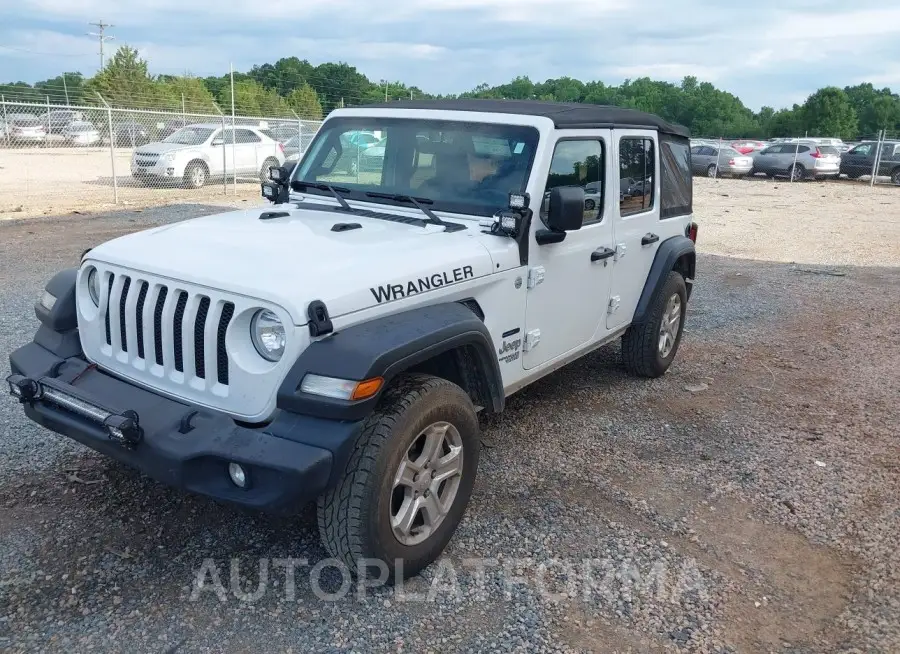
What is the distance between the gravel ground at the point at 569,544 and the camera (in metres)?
2.89

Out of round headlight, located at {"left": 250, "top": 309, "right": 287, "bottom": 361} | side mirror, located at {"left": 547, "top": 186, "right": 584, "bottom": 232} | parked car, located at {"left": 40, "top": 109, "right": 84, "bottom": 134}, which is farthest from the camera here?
parked car, located at {"left": 40, "top": 109, "right": 84, "bottom": 134}

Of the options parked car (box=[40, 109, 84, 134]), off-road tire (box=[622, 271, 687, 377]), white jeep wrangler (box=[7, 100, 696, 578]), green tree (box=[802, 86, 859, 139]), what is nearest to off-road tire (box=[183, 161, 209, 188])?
parked car (box=[40, 109, 84, 134])

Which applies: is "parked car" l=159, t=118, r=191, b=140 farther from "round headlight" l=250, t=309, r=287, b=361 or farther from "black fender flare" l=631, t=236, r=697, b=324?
"round headlight" l=250, t=309, r=287, b=361

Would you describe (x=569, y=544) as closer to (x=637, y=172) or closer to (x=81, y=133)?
(x=637, y=172)

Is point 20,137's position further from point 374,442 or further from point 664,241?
point 374,442

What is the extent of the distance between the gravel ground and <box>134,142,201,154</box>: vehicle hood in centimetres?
1226

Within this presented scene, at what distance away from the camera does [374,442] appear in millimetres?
2805

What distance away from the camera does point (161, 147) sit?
1719 centimetres

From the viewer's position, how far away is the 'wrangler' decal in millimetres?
3062

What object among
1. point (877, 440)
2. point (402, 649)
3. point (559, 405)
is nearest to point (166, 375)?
point (402, 649)

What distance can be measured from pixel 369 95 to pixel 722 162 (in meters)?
34.1

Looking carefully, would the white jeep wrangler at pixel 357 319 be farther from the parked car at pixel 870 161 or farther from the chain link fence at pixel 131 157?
the parked car at pixel 870 161

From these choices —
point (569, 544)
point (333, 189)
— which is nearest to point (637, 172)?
point (333, 189)

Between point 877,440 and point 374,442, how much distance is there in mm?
3737
